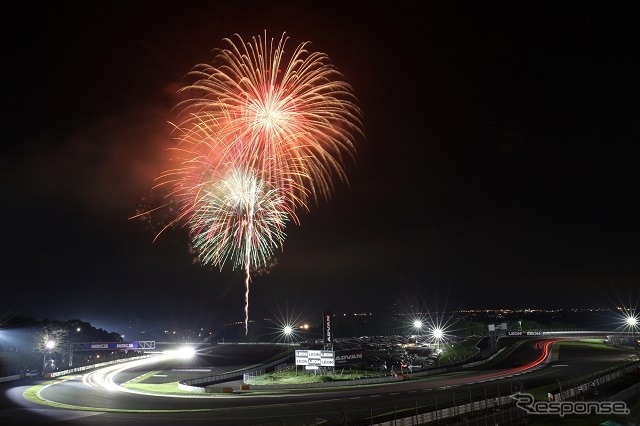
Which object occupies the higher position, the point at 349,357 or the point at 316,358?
the point at 316,358

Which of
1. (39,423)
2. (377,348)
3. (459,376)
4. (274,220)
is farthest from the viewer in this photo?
(377,348)

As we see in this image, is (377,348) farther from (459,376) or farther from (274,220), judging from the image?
(274,220)

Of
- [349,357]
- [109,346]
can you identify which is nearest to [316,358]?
[349,357]

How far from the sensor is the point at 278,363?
85188 mm

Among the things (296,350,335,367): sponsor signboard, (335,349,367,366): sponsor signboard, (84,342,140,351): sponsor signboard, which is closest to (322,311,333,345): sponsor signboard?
(296,350,335,367): sponsor signboard

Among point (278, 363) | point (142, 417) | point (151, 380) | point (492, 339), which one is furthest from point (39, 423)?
point (492, 339)

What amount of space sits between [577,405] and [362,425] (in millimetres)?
15210

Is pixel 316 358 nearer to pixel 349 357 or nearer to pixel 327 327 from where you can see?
pixel 349 357

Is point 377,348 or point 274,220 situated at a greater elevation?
point 274,220

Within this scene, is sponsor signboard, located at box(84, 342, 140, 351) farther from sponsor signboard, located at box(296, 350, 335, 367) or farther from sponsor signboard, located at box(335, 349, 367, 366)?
sponsor signboard, located at box(335, 349, 367, 366)

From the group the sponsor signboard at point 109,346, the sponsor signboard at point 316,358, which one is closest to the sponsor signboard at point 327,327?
the sponsor signboard at point 316,358

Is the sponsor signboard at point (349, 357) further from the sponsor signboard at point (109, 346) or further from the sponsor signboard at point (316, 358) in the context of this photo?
the sponsor signboard at point (109, 346)

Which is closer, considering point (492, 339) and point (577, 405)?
point (577, 405)

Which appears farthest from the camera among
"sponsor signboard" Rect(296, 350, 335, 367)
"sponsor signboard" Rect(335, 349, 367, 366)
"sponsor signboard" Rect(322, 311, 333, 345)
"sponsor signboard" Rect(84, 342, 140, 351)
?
"sponsor signboard" Rect(84, 342, 140, 351)
